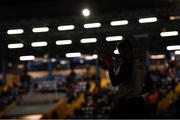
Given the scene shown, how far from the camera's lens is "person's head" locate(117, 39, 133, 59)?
2670 millimetres

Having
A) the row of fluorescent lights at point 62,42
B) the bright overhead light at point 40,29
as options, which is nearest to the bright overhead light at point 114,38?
the row of fluorescent lights at point 62,42

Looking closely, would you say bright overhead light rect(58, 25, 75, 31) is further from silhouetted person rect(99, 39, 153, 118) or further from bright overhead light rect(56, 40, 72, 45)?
silhouetted person rect(99, 39, 153, 118)

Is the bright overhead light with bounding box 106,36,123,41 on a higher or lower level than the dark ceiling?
lower

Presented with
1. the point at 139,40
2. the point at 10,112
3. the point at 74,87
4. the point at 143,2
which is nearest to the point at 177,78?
the point at 74,87

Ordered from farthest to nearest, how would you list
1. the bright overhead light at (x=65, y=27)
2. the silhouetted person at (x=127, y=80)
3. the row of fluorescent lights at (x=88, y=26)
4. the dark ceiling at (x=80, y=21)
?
the bright overhead light at (x=65, y=27)
the row of fluorescent lights at (x=88, y=26)
the silhouetted person at (x=127, y=80)
the dark ceiling at (x=80, y=21)

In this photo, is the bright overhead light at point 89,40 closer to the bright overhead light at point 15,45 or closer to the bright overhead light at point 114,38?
the bright overhead light at point 114,38

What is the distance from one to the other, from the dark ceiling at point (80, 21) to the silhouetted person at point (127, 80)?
128mm

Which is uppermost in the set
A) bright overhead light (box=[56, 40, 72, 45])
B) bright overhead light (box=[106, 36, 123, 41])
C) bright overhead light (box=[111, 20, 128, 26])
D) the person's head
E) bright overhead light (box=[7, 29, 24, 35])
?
bright overhead light (box=[7, 29, 24, 35])

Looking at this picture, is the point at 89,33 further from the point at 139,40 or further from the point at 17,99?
the point at 17,99

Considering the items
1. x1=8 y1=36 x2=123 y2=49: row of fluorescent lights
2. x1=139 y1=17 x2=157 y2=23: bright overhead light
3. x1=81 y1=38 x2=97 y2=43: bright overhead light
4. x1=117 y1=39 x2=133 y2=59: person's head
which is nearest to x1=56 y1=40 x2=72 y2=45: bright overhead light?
x1=8 y1=36 x2=123 y2=49: row of fluorescent lights

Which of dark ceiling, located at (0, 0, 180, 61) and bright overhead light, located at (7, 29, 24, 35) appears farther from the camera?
bright overhead light, located at (7, 29, 24, 35)

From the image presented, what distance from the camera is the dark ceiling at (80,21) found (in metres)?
2.14

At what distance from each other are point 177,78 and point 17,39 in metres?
10.8

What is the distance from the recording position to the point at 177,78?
1302cm
